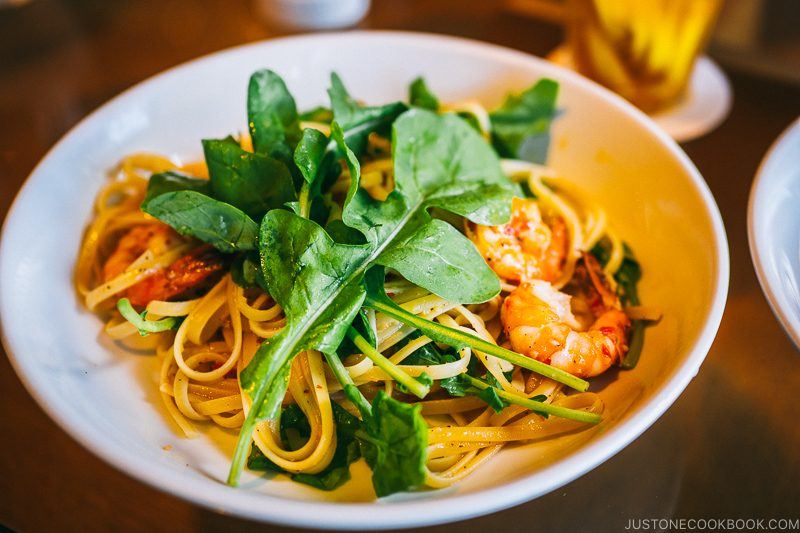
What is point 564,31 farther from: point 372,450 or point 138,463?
point 138,463

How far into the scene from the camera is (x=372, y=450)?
1.59m

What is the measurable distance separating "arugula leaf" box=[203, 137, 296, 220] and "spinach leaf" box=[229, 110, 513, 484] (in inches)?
7.5

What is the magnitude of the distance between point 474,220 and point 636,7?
129 centimetres

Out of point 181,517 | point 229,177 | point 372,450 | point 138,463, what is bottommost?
point 181,517

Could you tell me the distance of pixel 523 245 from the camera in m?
2.02

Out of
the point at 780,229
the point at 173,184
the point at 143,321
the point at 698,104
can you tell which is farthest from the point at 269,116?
the point at 698,104

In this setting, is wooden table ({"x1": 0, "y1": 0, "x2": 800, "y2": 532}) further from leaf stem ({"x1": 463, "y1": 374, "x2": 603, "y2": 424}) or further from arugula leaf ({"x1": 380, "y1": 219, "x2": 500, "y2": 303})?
arugula leaf ({"x1": 380, "y1": 219, "x2": 500, "y2": 303})

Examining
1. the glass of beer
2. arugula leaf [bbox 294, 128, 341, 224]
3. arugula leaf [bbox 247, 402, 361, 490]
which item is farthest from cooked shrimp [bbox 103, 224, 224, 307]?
the glass of beer

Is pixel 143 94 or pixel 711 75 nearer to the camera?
pixel 143 94

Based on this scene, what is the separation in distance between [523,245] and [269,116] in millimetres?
823

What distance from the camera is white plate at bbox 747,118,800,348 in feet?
5.24

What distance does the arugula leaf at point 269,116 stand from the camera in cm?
194

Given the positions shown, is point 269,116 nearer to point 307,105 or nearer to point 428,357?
point 307,105

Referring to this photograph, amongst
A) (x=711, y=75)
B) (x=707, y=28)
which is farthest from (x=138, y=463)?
(x=711, y=75)
